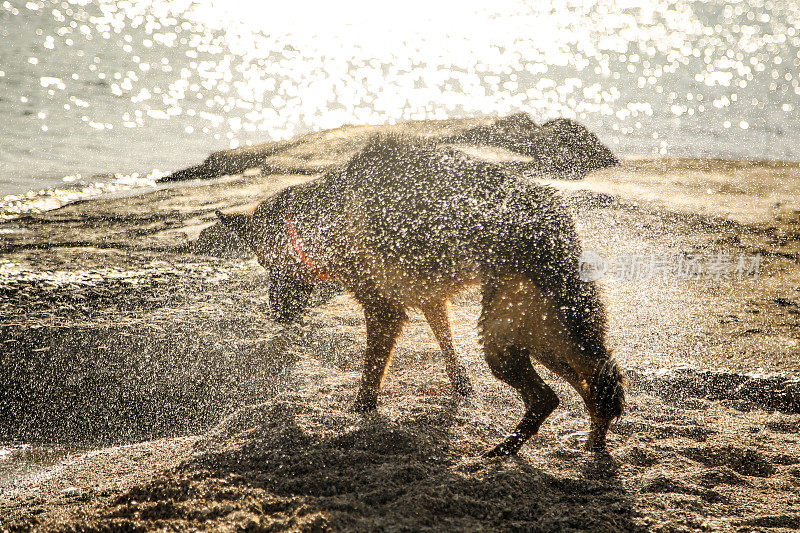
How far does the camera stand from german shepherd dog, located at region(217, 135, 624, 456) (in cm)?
312

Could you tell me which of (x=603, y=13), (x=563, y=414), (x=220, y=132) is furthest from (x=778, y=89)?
(x=563, y=414)

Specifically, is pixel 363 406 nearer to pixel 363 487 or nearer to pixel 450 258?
pixel 363 487

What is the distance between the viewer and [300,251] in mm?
4418

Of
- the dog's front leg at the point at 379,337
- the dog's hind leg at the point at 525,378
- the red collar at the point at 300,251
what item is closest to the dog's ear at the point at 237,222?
the red collar at the point at 300,251

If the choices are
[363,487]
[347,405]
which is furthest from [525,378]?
[347,405]

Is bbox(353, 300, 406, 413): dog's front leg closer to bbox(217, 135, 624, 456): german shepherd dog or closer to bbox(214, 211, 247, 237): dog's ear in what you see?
bbox(217, 135, 624, 456): german shepherd dog

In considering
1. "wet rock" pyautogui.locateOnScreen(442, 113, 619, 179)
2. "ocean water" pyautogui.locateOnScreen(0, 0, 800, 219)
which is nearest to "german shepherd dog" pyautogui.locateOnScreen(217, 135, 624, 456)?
"wet rock" pyautogui.locateOnScreen(442, 113, 619, 179)

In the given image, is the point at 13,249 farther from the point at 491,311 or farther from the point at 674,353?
the point at 674,353

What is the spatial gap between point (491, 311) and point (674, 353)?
202 cm

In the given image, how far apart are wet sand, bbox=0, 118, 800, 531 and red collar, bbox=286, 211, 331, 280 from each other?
0.66 metres

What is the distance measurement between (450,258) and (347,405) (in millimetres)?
1126

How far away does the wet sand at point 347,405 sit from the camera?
9.35 feet

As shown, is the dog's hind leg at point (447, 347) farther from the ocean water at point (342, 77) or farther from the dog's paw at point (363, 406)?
the ocean water at point (342, 77)

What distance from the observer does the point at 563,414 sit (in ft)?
12.6
